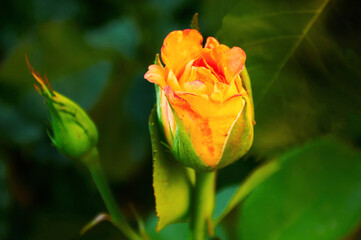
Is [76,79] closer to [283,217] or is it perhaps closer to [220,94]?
[283,217]

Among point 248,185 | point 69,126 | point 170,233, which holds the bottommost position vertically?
point 170,233

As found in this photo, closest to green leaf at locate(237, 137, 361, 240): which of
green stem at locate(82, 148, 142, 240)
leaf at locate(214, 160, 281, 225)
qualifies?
leaf at locate(214, 160, 281, 225)

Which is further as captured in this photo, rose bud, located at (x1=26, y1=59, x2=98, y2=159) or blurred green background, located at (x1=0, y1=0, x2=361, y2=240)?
blurred green background, located at (x1=0, y1=0, x2=361, y2=240)

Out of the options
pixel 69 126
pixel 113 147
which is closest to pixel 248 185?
pixel 69 126

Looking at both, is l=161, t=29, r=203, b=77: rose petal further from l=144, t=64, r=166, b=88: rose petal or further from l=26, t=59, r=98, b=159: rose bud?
l=26, t=59, r=98, b=159: rose bud

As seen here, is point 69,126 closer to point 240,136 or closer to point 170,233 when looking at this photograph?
point 240,136

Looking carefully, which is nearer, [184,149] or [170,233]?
[184,149]
